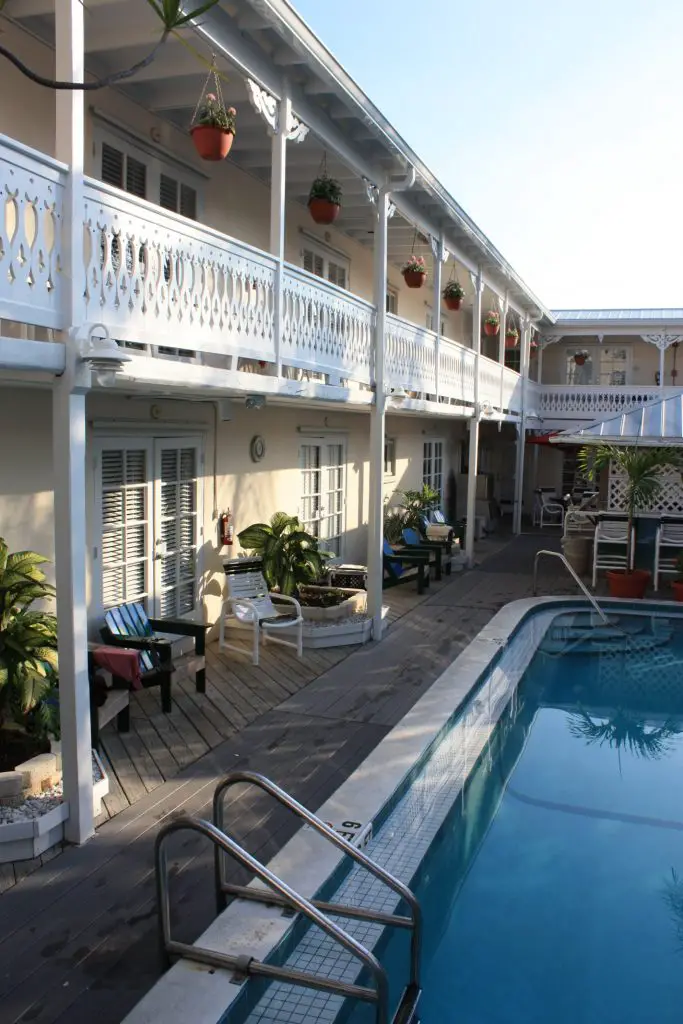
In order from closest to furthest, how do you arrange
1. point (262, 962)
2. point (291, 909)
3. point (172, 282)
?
point (262, 962) → point (291, 909) → point (172, 282)

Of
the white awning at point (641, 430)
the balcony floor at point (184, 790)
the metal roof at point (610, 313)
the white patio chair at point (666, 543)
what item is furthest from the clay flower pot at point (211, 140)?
the metal roof at point (610, 313)

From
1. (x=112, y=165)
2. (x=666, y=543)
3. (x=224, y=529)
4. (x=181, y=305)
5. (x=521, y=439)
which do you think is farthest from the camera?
(x=521, y=439)

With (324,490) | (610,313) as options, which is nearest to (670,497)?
(324,490)

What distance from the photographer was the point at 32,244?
4777 millimetres

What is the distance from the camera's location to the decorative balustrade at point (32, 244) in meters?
4.54

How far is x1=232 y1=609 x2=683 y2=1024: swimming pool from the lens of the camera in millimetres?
4402

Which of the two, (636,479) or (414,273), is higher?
(414,273)

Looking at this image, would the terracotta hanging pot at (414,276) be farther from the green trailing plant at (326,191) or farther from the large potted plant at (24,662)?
the large potted plant at (24,662)

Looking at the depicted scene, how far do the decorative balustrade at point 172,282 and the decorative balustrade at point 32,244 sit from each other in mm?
279

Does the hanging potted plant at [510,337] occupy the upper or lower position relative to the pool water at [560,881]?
upper

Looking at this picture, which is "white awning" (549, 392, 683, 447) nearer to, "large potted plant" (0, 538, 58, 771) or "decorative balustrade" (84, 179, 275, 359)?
"decorative balustrade" (84, 179, 275, 359)

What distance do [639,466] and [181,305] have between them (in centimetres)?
1043

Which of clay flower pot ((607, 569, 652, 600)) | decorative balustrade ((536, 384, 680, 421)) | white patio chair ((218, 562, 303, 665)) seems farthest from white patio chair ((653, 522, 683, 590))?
decorative balustrade ((536, 384, 680, 421))

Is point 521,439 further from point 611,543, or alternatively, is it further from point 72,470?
point 72,470
